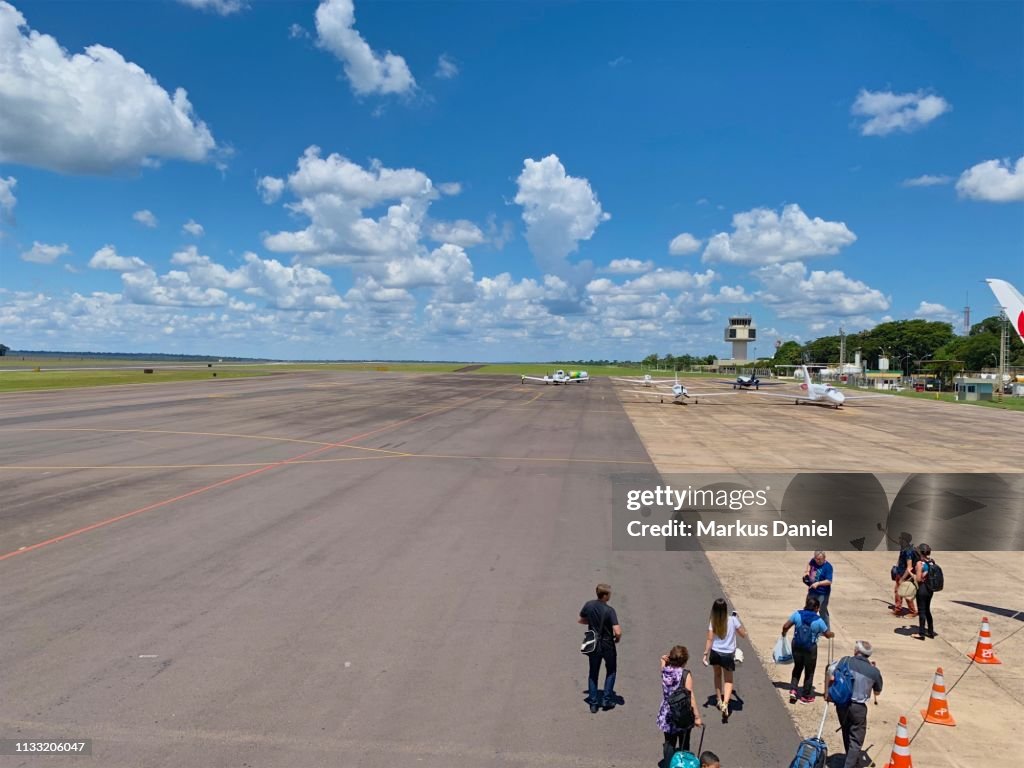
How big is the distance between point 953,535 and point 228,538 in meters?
19.6

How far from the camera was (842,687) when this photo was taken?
7.15 m

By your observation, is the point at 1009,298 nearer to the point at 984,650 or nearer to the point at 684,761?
the point at 984,650

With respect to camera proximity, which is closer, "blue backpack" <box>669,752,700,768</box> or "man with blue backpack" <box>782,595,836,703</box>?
"blue backpack" <box>669,752,700,768</box>

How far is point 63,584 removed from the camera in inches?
488

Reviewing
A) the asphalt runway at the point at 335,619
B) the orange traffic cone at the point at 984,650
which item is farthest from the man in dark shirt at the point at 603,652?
the orange traffic cone at the point at 984,650

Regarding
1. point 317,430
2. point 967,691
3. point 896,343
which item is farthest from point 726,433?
point 896,343

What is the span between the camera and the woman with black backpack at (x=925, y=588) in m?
10.4

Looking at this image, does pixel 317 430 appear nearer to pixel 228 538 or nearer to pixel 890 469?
pixel 228 538

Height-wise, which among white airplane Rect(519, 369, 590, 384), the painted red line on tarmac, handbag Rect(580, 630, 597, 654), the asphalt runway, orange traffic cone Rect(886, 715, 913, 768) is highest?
white airplane Rect(519, 369, 590, 384)

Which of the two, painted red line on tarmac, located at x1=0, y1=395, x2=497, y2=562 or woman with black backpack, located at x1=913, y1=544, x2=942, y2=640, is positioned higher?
woman with black backpack, located at x1=913, y1=544, x2=942, y2=640

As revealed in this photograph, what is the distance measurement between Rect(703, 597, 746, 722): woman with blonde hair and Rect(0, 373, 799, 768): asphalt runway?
0.32 m

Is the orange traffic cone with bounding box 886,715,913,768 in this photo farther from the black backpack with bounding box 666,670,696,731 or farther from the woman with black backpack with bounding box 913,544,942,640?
the woman with black backpack with bounding box 913,544,942,640

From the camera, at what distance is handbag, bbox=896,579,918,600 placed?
11016mm

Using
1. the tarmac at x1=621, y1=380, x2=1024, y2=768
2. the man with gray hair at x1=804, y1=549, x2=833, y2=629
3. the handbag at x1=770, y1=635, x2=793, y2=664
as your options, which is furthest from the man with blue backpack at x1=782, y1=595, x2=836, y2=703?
the man with gray hair at x1=804, y1=549, x2=833, y2=629
